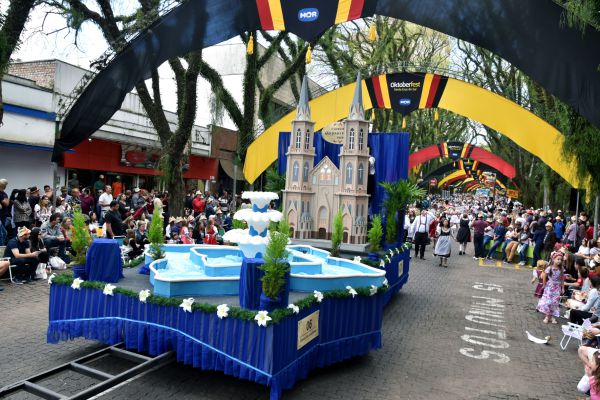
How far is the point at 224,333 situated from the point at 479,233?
50.5 feet

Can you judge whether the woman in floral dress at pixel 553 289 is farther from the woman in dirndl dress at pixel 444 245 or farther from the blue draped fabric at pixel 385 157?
the woman in dirndl dress at pixel 444 245

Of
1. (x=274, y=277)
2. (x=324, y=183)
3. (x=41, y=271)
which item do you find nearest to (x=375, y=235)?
(x=324, y=183)

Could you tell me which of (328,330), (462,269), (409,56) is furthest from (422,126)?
(328,330)

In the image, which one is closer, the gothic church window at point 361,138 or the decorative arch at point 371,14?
the decorative arch at point 371,14

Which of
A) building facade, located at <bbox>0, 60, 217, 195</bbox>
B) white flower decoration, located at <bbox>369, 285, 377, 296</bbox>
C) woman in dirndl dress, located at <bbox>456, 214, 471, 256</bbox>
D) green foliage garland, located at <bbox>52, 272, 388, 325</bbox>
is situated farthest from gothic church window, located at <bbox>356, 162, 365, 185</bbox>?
woman in dirndl dress, located at <bbox>456, 214, 471, 256</bbox>

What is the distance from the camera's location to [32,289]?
927 cm

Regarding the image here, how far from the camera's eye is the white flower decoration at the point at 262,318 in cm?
479

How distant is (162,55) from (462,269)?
11.9 metres

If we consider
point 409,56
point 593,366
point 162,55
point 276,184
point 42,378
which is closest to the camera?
point 42,378

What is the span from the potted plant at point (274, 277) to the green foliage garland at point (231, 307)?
0.12 meters

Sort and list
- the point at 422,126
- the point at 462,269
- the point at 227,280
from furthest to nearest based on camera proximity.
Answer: the point at 422,126
the point at 462,269
the point at 227,280

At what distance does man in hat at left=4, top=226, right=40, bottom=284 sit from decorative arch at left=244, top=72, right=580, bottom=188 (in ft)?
29.3

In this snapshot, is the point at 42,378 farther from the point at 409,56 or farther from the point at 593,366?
the point at 409,56

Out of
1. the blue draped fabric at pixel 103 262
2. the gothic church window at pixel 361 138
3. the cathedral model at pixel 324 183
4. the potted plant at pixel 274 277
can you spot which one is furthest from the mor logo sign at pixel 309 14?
the blue draped fabric at pixel 103 262
